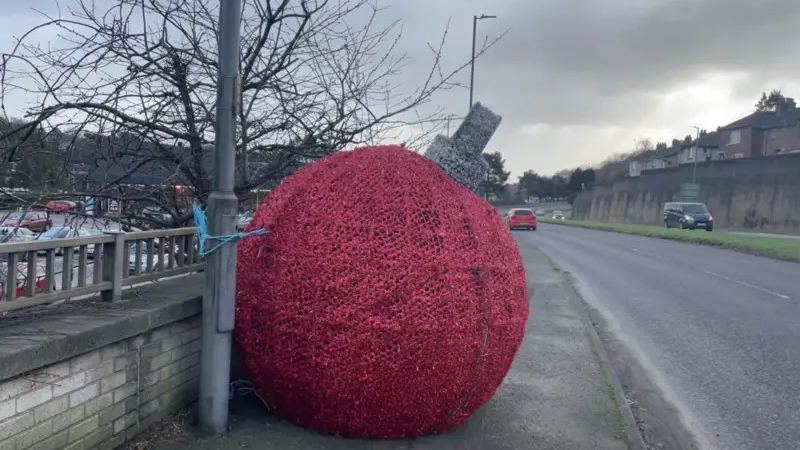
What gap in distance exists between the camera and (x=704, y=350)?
328 inches

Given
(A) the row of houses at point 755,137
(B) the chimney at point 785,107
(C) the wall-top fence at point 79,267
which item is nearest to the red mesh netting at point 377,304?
(C) the wall-top fence at point 79,267

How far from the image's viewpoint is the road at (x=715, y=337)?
5.75 meters

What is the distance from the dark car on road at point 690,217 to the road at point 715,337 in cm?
2262

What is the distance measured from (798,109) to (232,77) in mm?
85502

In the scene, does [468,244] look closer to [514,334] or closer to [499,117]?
[514,334]

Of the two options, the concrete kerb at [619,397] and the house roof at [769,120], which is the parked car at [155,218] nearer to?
the concrete kerb at [619,397]

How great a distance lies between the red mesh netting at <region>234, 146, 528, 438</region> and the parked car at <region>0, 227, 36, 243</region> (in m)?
1.75

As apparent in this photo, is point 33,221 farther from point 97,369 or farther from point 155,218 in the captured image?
point 97,369

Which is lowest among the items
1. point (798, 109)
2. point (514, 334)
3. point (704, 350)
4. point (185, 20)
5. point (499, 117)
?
point (704, 350)

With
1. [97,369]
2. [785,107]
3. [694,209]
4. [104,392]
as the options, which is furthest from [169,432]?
[785,107]

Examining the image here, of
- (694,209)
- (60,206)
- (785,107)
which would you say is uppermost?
(785,107)

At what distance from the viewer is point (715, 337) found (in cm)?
910

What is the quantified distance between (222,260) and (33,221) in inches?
94.2

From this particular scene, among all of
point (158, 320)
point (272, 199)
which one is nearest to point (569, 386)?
point (272, 199)
